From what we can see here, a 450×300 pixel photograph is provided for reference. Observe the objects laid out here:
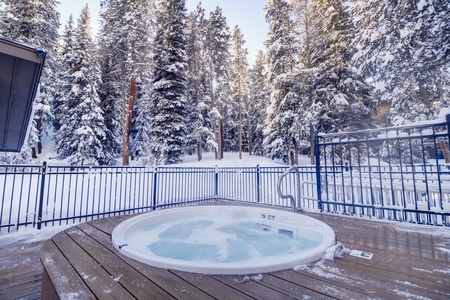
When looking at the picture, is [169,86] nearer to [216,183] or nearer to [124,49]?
[124,49]

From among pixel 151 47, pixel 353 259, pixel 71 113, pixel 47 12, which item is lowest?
pixel 353 259

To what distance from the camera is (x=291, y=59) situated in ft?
41.8

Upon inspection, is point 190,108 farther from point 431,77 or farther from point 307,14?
point 431,77

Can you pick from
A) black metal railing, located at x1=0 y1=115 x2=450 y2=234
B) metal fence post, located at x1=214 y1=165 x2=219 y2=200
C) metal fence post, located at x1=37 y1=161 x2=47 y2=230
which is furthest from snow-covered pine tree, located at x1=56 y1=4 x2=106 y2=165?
metal fence post, located at x1=37 y1=161 x2=47 y2=230

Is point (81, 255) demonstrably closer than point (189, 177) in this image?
Yes

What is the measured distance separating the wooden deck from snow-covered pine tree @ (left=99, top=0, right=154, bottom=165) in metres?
12.5

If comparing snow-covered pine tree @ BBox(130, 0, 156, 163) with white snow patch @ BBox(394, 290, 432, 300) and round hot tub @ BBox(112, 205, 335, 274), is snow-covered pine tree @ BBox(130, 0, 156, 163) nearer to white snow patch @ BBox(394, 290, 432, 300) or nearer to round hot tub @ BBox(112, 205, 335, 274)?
round hot tub @ BBox(112, 205, 335, 274)

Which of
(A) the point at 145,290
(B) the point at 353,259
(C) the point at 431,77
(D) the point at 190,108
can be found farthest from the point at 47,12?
(C) the point at 431,77

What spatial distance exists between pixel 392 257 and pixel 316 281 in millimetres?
970

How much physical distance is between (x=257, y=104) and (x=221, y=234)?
1966 cm

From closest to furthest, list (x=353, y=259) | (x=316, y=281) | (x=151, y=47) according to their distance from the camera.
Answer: (x=316, y=281) → (x=353, y=259) → (x=151, y=47)

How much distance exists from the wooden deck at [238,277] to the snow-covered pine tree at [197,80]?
13578 millimetres

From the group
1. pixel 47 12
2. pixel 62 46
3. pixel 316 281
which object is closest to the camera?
pixel 316 281

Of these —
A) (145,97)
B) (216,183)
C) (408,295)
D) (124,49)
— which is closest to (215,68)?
(145,97)
